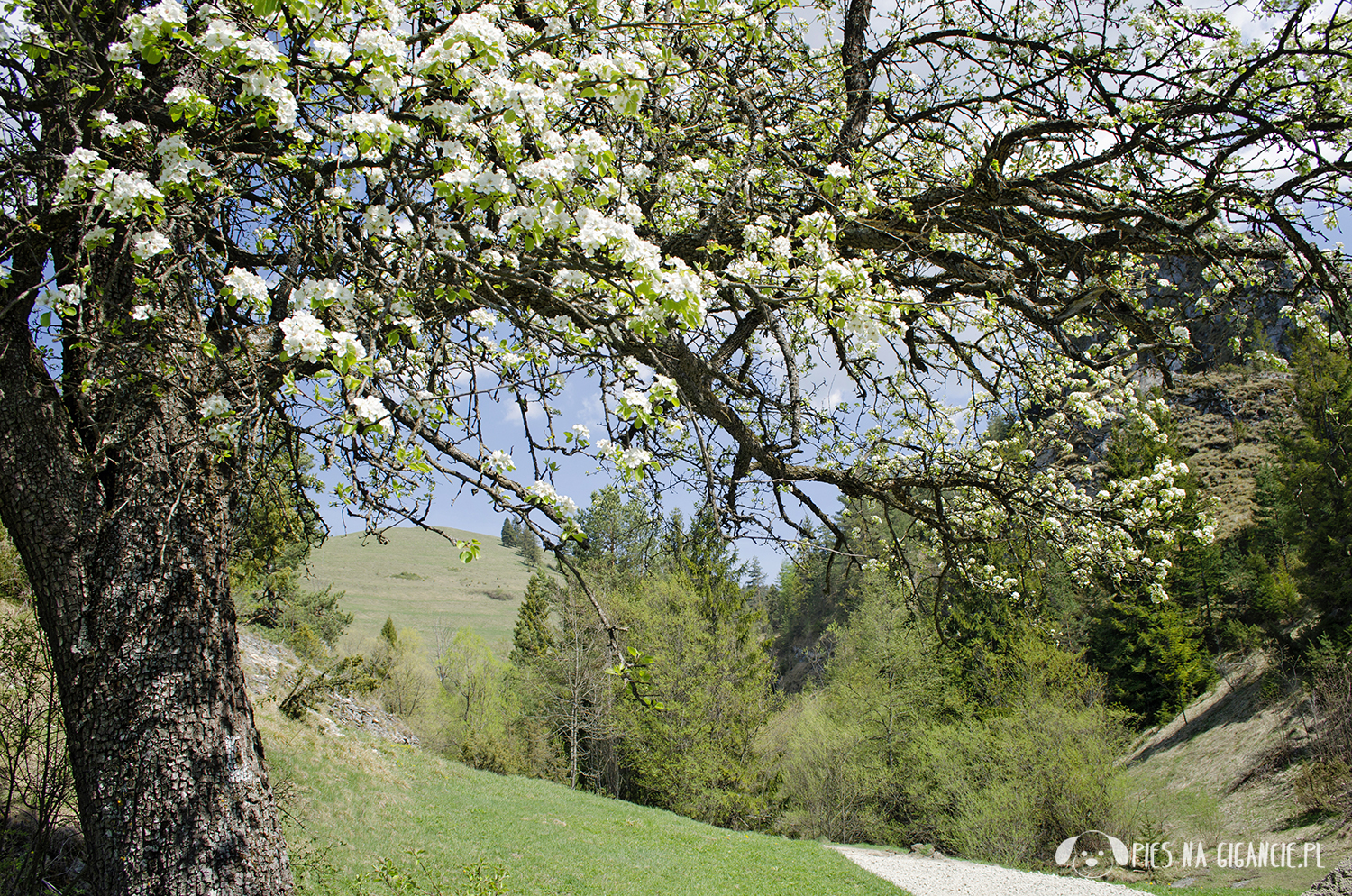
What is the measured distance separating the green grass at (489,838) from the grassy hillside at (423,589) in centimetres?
3548

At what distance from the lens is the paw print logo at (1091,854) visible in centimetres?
1761

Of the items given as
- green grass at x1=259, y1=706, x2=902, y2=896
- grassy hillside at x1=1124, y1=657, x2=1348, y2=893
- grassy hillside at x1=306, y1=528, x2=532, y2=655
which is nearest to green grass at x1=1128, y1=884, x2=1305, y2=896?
grassy hillside at x1=1124, y1=657, x2=1348, y2=893

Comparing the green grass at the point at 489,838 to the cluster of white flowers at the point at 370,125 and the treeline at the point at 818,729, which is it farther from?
the cluster of white flowers at the point at 370,125

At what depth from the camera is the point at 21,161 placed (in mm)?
2461

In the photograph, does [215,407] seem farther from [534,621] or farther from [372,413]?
[534,621]

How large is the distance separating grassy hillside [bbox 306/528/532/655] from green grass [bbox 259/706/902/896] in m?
35.5

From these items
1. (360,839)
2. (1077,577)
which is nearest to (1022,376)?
(1077,577)

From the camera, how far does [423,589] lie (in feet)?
242

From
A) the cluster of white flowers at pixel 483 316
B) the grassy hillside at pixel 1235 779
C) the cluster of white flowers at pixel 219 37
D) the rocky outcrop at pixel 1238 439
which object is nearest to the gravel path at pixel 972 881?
the grassy hillside at pixel 1235 779

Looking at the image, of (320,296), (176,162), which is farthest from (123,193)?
(320,296)

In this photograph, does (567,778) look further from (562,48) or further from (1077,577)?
(562,48)

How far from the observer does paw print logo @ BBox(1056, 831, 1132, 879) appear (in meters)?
17.6

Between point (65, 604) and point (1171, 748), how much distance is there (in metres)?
32.7

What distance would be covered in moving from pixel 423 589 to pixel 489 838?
67255 mm
